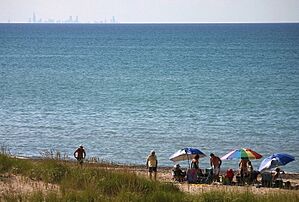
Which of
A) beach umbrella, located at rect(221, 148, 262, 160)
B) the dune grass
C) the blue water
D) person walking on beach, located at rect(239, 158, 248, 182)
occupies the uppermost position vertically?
the blue water

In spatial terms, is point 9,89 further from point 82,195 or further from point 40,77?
point 82,195

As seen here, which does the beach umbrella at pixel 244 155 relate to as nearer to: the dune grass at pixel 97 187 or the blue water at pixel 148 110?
the blue water at pixel 148 110

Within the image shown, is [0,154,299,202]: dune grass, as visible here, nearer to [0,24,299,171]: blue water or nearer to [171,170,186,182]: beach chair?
[171,170,186,182]: beach chair

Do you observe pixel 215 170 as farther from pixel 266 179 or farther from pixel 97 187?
pixel 97 187

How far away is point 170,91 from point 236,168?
28.0 m

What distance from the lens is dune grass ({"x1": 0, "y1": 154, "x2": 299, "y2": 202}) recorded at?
10.7 meters

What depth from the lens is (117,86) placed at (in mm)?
56562

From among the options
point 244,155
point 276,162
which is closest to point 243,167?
point 244,155

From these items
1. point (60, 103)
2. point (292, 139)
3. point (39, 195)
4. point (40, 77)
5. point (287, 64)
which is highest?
point (287, 64)

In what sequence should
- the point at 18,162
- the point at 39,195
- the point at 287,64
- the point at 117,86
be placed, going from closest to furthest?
the point at 39,195
the point at 18,162
the point at 117,86
the point at 287,64

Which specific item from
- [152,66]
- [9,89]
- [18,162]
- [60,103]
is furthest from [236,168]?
[152,66]

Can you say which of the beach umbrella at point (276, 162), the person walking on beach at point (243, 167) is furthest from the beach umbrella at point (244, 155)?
the beach umbrella at point (276, 162)

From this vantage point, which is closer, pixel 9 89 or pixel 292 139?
pixel 292 139

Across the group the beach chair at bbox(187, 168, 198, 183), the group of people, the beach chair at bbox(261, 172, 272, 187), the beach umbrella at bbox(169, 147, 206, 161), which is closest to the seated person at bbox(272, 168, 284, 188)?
the group of people
